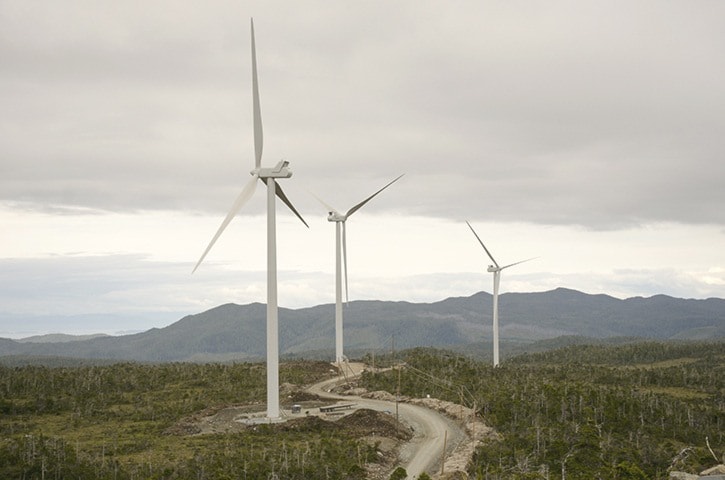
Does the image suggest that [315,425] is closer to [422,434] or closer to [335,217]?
[422,434]

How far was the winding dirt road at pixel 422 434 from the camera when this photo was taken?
5356 centimetres

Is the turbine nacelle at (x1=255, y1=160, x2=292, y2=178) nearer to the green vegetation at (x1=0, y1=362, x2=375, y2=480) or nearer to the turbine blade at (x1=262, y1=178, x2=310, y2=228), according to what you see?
the turbine blade at (x1=262, y1=178, x2=310, y2=228)

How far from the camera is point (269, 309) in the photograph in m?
62.8

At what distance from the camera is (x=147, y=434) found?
6500 centimetres

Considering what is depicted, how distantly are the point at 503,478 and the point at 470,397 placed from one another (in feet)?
100

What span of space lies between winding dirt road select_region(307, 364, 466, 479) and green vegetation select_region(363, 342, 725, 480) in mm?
3313

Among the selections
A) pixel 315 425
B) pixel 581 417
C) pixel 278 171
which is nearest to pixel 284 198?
pixel 278 171

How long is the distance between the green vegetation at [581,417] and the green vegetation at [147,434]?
12.7 metres

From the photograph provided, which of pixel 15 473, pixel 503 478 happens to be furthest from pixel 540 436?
pixel 15 473

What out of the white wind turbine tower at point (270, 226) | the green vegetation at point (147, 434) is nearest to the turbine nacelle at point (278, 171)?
the white wind turbine tower at point (270, 226)

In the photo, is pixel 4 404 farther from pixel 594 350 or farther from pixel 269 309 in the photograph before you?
pixel 594 350

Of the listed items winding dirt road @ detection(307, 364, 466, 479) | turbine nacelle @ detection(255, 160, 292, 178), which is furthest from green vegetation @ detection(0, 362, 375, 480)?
turbine nacelle @ detection(255, 160, 292, 178)

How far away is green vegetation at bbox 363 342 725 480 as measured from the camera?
177ft

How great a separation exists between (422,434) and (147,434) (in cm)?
2420
